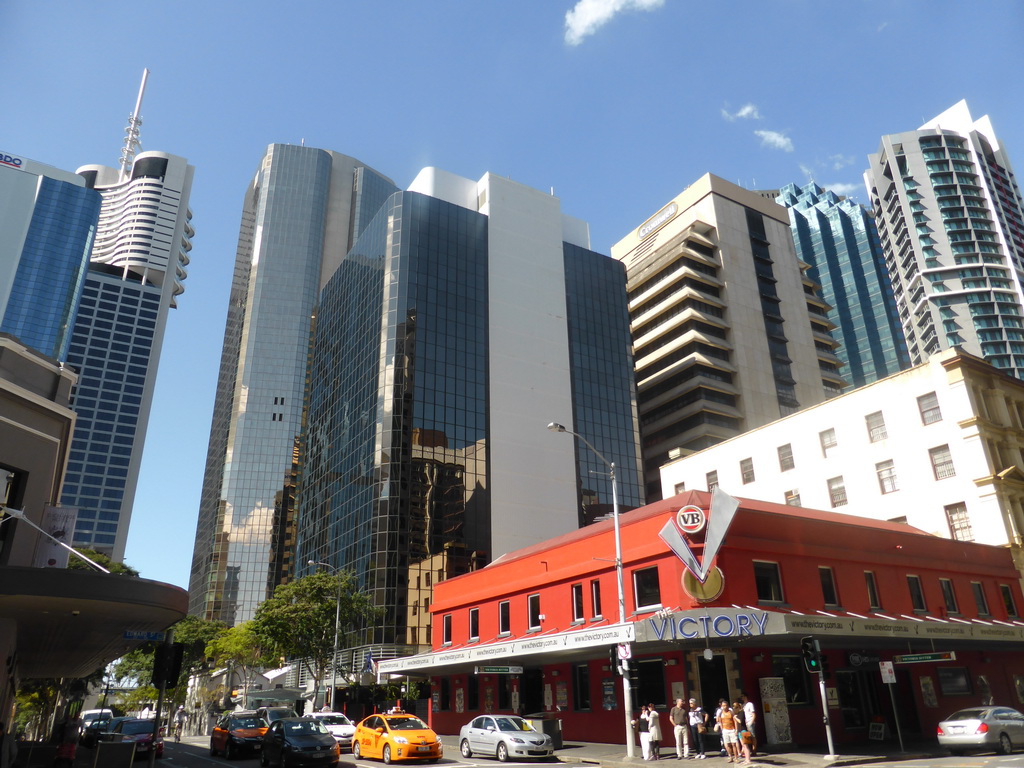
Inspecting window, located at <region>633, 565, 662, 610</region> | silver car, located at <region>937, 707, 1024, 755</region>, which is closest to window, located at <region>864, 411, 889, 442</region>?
silver car, located at <region>937, 707, 1024, 755</region>

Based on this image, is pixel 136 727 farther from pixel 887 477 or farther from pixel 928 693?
pixel 887 477

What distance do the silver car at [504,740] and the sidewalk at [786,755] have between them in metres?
0.88

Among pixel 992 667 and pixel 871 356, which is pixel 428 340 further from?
pixel 871 356

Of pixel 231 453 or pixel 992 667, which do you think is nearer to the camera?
pixel 992 667

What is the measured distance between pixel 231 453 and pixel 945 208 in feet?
480

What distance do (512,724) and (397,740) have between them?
4.17 meters

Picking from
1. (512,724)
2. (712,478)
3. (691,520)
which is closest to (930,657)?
(691,520)

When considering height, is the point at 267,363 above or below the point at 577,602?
above

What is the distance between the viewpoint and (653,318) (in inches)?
3802

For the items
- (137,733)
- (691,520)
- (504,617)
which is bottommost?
(137,733)

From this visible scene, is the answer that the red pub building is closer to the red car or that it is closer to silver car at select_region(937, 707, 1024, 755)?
silver car at select_region(937, 707, 1024, 755)

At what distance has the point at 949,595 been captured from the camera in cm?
3403

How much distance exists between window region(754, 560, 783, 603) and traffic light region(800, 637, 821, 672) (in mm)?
5301

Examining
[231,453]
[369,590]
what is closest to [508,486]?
[369,590]
